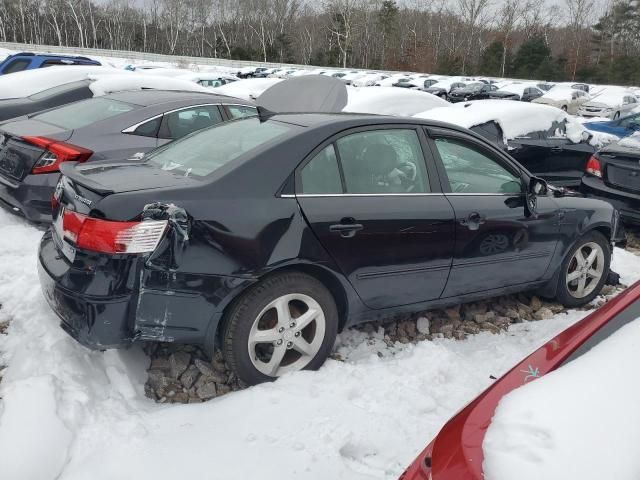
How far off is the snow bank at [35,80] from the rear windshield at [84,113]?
2.90 m

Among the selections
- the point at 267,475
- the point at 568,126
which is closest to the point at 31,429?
the point at 267,475

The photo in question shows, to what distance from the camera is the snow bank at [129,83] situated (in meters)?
7.57

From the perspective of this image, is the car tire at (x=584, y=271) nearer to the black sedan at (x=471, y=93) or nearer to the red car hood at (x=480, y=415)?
the red car hood at (x=480, y=415)

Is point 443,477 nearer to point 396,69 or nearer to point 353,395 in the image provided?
point 353,395

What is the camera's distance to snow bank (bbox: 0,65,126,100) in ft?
27.2

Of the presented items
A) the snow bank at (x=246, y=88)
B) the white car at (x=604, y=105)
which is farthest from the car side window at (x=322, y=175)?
the white car at (x=604, y=105)

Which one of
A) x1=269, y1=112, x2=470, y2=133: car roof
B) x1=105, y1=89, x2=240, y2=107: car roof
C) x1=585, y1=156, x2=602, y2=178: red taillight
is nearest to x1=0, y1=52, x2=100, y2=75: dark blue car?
x1=105, y1=89, x2=240, y2=107: car roof

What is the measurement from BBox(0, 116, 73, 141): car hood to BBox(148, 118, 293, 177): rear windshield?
191 centimetres

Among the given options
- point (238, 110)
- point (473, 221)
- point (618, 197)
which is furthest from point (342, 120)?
point (618, 197)

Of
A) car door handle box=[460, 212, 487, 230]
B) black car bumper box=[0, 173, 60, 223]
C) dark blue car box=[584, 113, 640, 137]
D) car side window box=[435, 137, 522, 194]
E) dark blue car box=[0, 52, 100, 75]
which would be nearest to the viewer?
car door handle box=[460, 212, 487, 230]

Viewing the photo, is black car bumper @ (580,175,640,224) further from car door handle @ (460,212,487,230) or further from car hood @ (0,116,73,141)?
car hood @ (0,116,73,141)

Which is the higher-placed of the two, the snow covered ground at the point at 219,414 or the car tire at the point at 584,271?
the car tire at the point at 584,271

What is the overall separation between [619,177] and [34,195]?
6.17 metres

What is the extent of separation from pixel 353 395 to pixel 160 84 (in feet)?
23.4
